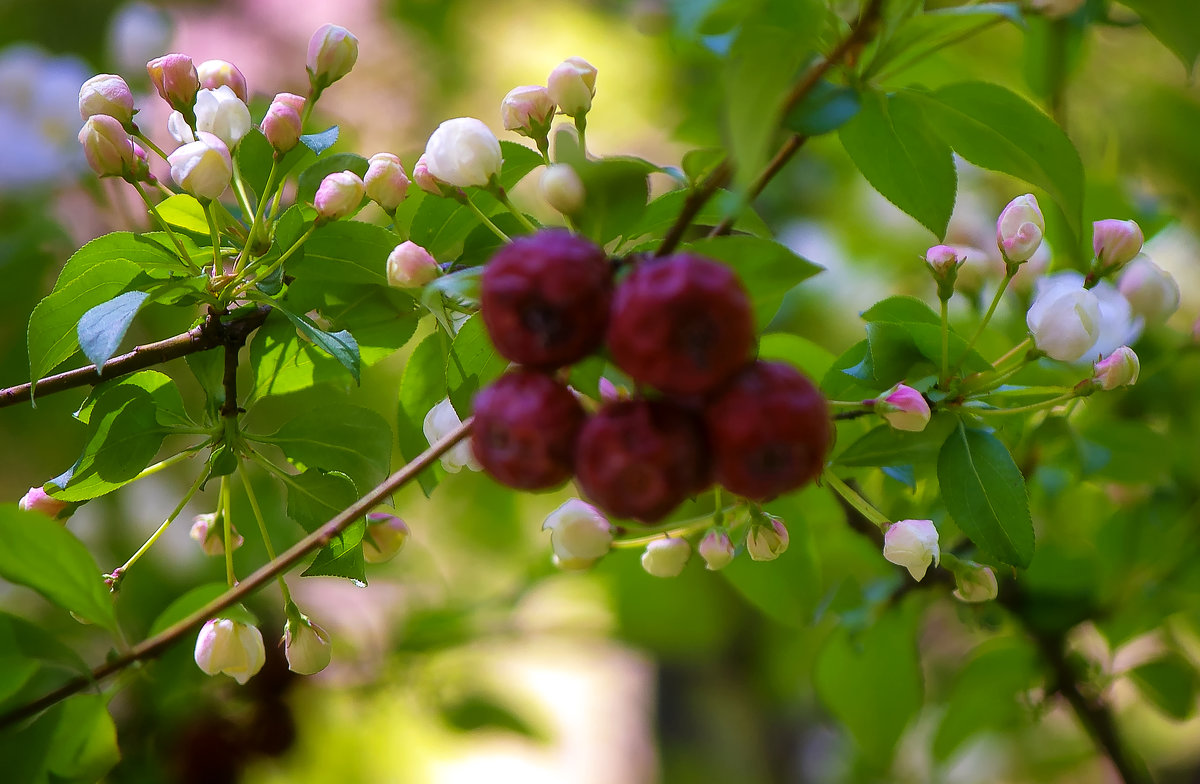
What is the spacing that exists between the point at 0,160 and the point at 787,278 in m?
1.38

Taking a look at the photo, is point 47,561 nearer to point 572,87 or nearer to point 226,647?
point 226,647

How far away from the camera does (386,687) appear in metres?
1.20

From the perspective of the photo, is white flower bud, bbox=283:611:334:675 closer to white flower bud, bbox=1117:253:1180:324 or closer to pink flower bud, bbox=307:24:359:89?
pink flower bud, bbox=307:24:359:89

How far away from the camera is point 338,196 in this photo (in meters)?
0.50

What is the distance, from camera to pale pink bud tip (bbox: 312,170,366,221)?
498 millimetres

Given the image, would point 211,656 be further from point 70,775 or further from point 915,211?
point 915,211

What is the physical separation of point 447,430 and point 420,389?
0.06 meters

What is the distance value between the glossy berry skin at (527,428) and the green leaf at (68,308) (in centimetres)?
28

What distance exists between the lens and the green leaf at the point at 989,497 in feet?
1.60

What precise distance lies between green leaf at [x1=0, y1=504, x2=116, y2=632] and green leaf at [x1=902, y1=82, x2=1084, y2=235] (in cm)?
50

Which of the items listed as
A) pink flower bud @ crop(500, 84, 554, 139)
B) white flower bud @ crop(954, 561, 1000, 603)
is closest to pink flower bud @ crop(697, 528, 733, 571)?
white flower bud @ crop(954, 561, 1000, 603)

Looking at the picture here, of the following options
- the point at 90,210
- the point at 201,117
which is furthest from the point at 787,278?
the point at 90,210

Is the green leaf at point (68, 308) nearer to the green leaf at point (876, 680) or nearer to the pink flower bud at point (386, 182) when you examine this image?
the pink flower bud at point (386, 182)

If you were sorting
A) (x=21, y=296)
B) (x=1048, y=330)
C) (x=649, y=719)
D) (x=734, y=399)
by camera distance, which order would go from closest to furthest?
1. (x=734, y=399)
2. (x=1048, y=330)
3. (x=21, y=296)
4. (x=649, y=719)
